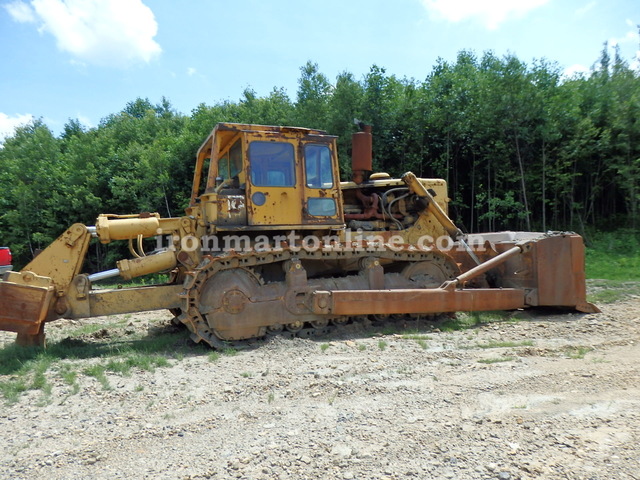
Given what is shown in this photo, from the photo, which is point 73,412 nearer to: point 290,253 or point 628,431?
point 290,253

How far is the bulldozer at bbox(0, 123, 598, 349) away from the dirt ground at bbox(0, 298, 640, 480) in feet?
2.17

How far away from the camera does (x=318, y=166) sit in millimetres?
6660

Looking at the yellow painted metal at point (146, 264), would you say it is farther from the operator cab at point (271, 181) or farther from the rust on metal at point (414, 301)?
the rust on metal at point (414, 301)

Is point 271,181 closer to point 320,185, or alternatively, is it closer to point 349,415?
point 320,185

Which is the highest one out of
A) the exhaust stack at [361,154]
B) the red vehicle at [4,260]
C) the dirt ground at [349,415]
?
the exhaust stack at [361,154]

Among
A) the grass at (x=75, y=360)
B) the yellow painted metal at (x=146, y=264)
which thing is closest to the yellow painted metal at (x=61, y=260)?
the yellow painted metal at (x=146, y=264)

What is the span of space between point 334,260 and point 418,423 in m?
3.62

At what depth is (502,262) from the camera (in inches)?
293

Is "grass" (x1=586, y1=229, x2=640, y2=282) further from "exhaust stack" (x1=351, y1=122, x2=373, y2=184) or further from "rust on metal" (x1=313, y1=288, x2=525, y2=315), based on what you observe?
"exhaust stack" (x1=351, y1=122, x2=373, y2=184)

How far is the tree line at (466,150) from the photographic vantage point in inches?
620

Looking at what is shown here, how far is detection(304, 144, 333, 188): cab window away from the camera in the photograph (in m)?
6.59

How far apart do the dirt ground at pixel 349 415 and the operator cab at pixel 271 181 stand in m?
1.71

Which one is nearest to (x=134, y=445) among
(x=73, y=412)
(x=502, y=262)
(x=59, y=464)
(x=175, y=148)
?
(x=59, y=464)

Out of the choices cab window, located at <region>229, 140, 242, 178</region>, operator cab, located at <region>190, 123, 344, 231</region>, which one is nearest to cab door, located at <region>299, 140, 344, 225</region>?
operator cab, located at <region>190, 123, 344, 231</region>
